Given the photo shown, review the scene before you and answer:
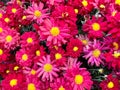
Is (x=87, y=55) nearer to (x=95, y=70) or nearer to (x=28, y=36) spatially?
(x=95, y=70)

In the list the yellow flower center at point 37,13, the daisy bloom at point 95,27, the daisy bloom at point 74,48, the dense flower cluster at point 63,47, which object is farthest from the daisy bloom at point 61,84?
the yellow flower center at point 37,13

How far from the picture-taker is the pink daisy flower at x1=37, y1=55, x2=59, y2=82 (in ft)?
5.28

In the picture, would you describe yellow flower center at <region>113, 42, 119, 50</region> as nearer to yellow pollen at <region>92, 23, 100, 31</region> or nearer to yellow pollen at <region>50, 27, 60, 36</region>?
yellow pollen at <region>92, 23, 100, 31</region>

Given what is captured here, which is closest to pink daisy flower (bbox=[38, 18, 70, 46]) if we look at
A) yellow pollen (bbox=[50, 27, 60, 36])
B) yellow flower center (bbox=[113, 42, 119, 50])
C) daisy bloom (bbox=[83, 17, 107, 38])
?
yellow pollen (bbox=[50, 27, 60, 36])

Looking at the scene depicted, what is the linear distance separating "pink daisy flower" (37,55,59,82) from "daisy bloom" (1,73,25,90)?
9cm

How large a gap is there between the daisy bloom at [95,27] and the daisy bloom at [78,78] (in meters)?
0.17

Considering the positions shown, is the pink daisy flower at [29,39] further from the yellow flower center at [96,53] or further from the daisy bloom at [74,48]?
the yellow flower center at [96,53]

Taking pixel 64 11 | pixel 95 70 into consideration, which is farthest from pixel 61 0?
pixel 95 70

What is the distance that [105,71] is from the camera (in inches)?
66.2

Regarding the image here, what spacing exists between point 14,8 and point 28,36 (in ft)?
0.78

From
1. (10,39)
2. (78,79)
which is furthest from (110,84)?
(10,39)

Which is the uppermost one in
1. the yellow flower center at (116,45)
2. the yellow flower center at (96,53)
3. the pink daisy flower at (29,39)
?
the pink daisy flower at (29,39)

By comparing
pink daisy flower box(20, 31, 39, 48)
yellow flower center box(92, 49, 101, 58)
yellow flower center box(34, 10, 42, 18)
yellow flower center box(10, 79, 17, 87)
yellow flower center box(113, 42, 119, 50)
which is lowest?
yellow flower center box(10, 79, 17, 87)

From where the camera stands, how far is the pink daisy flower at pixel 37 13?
1738mm
